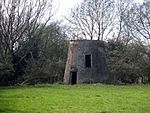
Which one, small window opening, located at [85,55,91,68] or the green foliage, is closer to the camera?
small window opening, located at [85,55,91,68]

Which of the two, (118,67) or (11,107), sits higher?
(118,67)

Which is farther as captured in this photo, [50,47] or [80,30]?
[80,30]

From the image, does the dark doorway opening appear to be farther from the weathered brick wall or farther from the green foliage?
the green foliage

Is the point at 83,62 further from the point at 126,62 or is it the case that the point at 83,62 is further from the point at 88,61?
the point at 126,62

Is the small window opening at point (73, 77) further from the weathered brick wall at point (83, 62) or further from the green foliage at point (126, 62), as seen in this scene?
the green foliage at point (126, 62)

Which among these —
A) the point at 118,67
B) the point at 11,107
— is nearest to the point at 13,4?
the point at 118,67

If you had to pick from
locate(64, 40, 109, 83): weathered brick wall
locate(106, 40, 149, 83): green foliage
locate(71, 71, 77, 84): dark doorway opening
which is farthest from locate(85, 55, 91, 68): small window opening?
locate(106, 40, 149, 83): green foliage

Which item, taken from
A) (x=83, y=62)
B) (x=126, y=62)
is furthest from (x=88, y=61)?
(x=126, y=62)

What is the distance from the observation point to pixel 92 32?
52.1 meters

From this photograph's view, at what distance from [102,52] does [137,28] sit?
6782 millimetres

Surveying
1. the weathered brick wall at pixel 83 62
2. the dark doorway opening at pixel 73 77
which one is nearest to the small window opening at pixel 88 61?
the weathered brick wall at pixel 83 62

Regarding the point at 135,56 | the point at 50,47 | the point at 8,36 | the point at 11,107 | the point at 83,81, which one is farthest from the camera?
the point at 50,47

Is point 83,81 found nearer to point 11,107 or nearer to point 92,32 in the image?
point 92,32

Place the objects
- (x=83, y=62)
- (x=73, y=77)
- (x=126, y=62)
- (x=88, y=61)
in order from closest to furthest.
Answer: (x=83, y=62) → (x=88, y=61) → (x=73, y=77) → (x=126, y=62)
